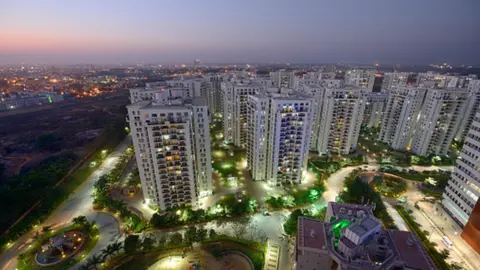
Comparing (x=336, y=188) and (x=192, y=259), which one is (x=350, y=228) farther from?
(x=336, y=188)

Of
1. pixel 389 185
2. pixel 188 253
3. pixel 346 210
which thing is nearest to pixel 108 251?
pixel 188 253

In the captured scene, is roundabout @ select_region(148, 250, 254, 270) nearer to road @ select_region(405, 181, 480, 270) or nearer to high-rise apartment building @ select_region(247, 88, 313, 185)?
high-rise apartment building @ select_region(247, 88, 313, 185)

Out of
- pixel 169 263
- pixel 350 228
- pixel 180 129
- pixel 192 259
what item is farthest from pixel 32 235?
pixel 350 228

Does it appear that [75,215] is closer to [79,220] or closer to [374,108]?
[79,220]

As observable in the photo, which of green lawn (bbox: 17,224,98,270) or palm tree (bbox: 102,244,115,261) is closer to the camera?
palm tree (bbox: 102,244,115,261)

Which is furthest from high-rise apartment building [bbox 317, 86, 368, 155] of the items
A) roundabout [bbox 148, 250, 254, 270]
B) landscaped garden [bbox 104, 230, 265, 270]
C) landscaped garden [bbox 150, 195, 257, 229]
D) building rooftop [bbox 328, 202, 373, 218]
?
roundabout [bbox 148, 250, 254, 270]

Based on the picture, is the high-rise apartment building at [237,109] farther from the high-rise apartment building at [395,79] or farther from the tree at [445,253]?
the high-rise apartment building at [395,79]
